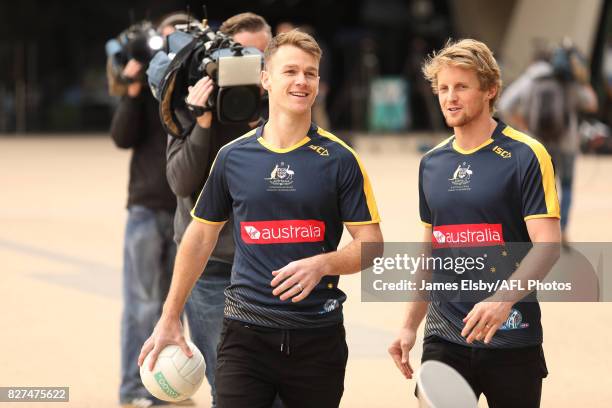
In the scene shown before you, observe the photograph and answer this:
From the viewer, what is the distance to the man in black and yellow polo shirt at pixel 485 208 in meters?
4.25

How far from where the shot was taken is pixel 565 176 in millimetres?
11859

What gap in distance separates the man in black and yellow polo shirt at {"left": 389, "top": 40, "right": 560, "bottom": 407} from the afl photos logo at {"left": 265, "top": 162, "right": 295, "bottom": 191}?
53 centimetres

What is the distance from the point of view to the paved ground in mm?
7176

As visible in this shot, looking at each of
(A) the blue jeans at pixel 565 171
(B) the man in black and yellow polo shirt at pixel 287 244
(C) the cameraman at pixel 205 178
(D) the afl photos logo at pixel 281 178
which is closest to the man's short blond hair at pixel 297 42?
(B) the man in black and yellow polo shirt at pixel 287 244

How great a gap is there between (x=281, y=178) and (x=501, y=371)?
1.02 m

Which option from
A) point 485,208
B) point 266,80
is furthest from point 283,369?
point 266,80

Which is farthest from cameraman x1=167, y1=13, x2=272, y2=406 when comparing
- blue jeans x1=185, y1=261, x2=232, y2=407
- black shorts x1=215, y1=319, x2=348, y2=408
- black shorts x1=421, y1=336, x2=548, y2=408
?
black shorts x1=421, y1=336, x2=548, y2=408

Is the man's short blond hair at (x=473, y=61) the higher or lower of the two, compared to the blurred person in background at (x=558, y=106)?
higher

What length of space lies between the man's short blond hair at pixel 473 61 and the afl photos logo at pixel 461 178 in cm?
29

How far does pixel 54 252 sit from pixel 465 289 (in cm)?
856

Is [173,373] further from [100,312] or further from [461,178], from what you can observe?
[100,312]

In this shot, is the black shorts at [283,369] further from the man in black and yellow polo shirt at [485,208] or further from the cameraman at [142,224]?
the cameraman at [142,224]

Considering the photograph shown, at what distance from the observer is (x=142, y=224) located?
6.55 metres

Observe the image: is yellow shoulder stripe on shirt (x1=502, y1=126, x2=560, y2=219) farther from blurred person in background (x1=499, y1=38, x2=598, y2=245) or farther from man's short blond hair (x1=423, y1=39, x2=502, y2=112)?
blurred person in background (x1=499, y1=38, x2=598, y2=245)
